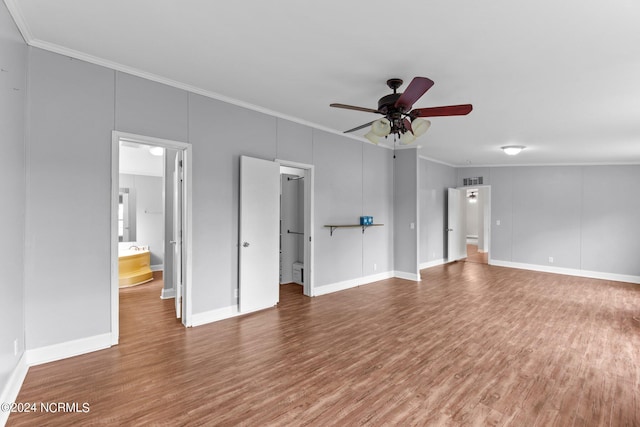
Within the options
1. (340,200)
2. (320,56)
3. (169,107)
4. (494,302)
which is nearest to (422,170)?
(340,200)

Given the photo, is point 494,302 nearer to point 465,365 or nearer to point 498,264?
point 465,365

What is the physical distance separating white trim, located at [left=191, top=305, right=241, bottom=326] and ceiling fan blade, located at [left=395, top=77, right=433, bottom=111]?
3199 millimetres

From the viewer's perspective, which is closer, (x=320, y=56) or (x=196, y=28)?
(x=196, y=28)

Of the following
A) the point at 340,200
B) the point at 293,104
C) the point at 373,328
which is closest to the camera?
the point at 373,328

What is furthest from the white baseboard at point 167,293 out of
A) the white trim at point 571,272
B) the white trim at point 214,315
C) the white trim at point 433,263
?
the white trim at point 571,272

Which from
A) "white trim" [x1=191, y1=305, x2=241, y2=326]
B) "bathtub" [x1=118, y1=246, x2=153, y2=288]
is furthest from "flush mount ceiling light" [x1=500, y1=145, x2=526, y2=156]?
"bathtub" [x1=118, y1=246, x2=153, y2=288]

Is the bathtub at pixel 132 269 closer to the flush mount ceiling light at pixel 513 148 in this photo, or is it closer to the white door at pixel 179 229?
the white door at pixel 179 229

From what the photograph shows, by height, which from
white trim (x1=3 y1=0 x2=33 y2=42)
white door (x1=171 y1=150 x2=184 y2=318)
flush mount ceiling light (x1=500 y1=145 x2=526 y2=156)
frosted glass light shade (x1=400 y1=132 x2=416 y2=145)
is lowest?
white door (x1=171 y1=150 x2=184 y2=318)

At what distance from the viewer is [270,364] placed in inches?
114

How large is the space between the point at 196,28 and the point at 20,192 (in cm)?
197

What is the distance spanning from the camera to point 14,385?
91.6 inches

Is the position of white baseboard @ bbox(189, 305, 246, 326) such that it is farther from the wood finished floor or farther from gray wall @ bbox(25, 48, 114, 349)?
gray wall @ bbox(25, 48, 114, 349)

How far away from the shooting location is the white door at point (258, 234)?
4148mm

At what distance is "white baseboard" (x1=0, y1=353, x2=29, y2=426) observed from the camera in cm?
206
